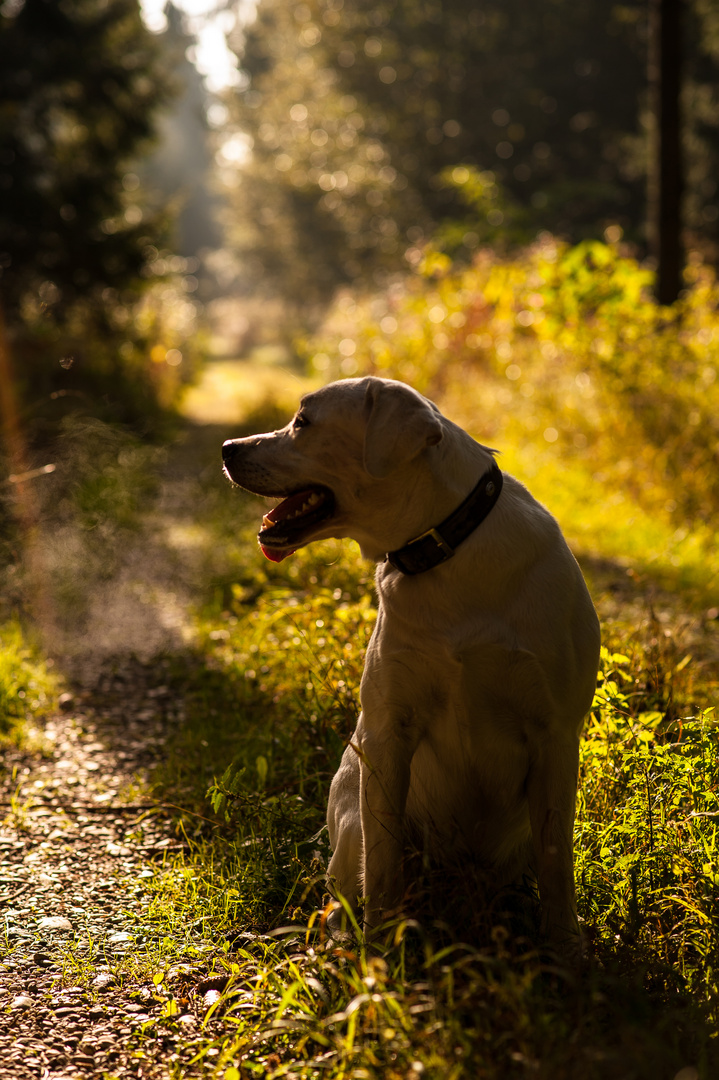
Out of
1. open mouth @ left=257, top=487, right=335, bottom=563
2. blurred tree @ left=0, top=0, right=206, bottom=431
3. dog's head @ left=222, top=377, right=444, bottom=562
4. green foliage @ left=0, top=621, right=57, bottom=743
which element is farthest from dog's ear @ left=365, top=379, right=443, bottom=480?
blurred tree @ left=0, top=0, right=206, bottom=431

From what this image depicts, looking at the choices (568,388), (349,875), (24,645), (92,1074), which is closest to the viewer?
(92,1074)

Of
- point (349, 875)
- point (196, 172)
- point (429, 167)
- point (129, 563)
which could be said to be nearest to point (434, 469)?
point (349, 875)

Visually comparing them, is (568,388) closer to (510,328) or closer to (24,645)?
(510,328)

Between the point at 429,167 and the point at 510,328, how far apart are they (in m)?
18.0

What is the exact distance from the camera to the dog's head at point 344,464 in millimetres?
2242

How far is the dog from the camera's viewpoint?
2.17 m

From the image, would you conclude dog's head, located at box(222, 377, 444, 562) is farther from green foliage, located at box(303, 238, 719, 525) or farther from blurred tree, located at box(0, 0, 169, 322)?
blurred tree, located at box(0, 0, 169, 322)

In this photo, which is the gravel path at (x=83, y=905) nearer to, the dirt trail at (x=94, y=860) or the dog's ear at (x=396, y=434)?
the dirt trail at (x=94, y=860)

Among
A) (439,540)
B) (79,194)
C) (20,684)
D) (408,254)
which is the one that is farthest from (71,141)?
(439,540)

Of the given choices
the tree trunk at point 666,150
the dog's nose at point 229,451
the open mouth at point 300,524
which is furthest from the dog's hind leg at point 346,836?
the tree trunk at point 666,150


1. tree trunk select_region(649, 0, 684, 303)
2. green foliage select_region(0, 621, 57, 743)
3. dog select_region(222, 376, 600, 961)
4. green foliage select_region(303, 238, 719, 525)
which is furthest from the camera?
tree trunk select_region(649, 0, 684, 303)

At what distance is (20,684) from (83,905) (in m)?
1.89

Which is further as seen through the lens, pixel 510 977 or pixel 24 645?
pixel 24 645

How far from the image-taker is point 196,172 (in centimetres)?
7019
